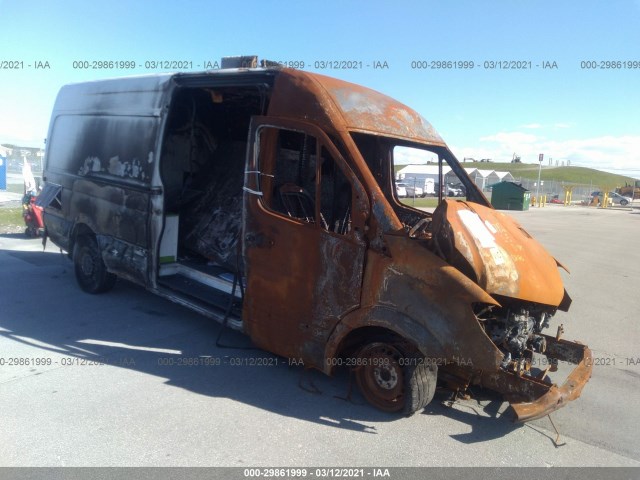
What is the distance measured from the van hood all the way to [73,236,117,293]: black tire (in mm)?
4832

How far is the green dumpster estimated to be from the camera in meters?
30.8

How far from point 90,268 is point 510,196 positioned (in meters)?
28.9

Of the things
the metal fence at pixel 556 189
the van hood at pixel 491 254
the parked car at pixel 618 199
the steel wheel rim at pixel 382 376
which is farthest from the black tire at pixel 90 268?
the parked car at pixel 618 199

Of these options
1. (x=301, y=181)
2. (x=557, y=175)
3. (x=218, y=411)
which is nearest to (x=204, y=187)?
(x=301, y=181)

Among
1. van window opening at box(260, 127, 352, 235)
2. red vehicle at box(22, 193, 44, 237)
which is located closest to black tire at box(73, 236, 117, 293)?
van window opening at box(260, 127, 352, 235)

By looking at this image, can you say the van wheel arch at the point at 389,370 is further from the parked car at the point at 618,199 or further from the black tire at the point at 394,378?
the parked car at the point at 618,199

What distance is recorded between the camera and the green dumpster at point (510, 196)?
30.8 meters

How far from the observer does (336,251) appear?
3945 mm

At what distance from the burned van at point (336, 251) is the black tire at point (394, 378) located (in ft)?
0.04

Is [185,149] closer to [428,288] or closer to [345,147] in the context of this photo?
[345,147]

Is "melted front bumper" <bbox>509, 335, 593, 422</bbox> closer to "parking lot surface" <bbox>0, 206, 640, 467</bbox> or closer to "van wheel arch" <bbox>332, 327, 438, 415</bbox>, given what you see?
"parking lot surface" <bbox>0, 206, 640, 467</bbox>

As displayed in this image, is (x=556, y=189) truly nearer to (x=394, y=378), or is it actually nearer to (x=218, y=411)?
(x=394, y=378)

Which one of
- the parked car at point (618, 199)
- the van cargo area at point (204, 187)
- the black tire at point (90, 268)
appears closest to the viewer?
the van cargo area at point (204, 187)

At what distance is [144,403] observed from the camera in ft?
13.0
